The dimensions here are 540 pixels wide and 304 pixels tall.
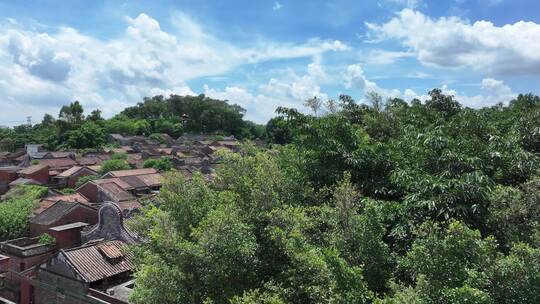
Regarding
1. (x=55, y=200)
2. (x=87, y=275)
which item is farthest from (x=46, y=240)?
(x=55, y=200)

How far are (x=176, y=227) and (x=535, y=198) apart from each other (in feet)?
28.3

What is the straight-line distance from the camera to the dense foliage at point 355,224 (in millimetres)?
7898

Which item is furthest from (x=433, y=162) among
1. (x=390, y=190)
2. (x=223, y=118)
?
(x=223, y=118)

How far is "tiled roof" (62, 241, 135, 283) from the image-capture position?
60.7ft

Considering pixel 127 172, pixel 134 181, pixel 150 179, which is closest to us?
pixel 134 181

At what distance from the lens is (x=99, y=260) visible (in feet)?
64.2

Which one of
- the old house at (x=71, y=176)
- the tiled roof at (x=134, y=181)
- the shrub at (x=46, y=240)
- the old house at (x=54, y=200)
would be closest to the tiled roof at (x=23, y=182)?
the old house at (x=71, y=176)

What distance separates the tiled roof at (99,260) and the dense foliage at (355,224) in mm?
6614

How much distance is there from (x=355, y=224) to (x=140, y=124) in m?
97.9

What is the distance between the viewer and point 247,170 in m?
13.8

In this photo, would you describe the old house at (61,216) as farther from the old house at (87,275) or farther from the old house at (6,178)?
the old house at (6,178)

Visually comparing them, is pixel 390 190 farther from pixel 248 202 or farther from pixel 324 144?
pixel 248 202

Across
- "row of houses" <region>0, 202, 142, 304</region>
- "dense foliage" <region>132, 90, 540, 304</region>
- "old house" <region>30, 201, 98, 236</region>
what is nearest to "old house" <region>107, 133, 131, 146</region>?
"old house" <region>30, 201, 98, 236</region>

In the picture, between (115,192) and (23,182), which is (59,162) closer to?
(23,182)
